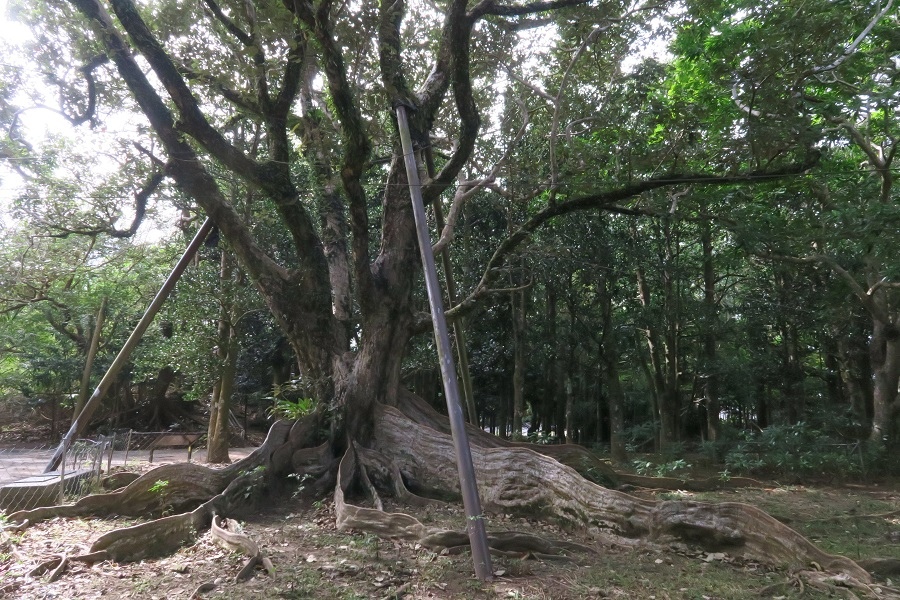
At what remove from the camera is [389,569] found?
5434 millimetres

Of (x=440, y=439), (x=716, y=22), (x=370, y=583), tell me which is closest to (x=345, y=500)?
(x=440, y=439)

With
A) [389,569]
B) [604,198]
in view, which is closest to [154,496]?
[389,569]

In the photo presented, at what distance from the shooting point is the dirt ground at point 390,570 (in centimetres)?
486

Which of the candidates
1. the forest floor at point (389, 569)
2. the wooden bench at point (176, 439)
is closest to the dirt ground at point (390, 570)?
the forest floor at point (389, 569)

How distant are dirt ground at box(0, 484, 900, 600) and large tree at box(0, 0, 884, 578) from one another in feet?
1.45

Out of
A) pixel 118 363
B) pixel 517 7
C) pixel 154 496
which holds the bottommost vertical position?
pixel 154 496

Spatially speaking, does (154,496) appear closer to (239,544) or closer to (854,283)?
(239,544)

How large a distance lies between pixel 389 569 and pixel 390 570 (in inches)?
1.2

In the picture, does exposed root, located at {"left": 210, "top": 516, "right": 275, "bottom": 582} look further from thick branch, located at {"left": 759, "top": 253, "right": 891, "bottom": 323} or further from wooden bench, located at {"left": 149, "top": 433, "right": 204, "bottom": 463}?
wooden bench, located at {"left": 149, "top": 433, "right": 204, "bottom": 463}

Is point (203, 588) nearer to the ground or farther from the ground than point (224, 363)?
nearer to the ground

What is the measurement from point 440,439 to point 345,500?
165 cm

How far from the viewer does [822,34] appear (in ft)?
26.7

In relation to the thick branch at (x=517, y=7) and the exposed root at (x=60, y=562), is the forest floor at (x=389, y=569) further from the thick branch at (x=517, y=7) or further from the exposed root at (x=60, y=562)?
the thick branch at (x=517, y=7)

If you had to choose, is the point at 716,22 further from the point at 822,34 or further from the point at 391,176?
the point at 391,176
